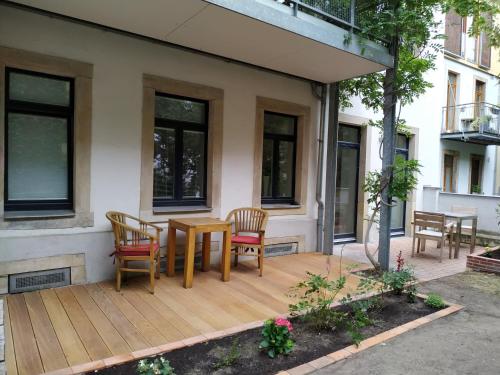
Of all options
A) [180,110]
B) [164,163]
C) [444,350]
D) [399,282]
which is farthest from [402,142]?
[444,350]

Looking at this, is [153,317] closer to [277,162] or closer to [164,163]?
[164,163]

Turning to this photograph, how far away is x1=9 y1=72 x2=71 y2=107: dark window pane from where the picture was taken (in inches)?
149

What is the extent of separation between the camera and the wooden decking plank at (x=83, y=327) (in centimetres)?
262

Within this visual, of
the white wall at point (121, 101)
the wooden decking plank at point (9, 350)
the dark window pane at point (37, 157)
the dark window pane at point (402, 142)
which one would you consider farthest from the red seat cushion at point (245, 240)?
the dark window pane at point (402, 142)

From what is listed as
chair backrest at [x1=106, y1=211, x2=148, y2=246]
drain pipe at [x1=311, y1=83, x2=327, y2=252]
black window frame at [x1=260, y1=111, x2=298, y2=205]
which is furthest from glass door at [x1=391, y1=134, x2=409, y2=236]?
chair backrest at [x1=106, y1=211, x2=148, y2=246]

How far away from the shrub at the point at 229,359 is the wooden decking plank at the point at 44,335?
Result: 1.02 m

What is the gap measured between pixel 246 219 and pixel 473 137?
25.7ft

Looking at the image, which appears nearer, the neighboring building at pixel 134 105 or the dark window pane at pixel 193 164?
the neighboring building at pixel 134 105

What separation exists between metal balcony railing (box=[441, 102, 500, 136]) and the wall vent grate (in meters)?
9.55

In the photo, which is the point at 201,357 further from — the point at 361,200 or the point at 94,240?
the point at 361,200

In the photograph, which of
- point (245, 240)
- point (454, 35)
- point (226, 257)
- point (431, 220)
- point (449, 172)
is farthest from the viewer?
point (449, 172)

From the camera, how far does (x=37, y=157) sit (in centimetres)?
396

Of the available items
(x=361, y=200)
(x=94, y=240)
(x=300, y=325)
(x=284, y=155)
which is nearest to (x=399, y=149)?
(x=361, y=200)

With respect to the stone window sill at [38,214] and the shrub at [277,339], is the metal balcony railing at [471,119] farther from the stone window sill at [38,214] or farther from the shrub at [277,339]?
the stone window sill at [38,214]
